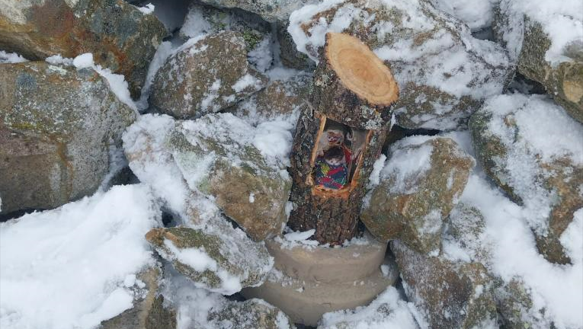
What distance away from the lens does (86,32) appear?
2416 mm

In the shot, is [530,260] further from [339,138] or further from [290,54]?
[290,54]

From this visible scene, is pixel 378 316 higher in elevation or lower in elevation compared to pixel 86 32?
lower

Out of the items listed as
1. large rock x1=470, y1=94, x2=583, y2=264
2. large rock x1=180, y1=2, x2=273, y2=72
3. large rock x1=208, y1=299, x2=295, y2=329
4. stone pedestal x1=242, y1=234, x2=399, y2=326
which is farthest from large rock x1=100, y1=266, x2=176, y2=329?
large rock x1=470, y1=94, x2=583, y2=264

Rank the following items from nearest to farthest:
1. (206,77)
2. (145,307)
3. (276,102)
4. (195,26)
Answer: (145,307) → (206,77) → (276,102) → (195,26)

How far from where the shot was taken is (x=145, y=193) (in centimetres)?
235

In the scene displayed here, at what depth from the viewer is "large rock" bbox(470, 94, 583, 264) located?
7.54ft

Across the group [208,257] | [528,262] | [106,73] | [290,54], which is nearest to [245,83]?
[290,54]

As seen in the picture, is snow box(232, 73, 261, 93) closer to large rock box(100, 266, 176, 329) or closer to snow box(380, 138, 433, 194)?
snow box(380, 138, 433, 194)

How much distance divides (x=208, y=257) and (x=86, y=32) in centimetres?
122

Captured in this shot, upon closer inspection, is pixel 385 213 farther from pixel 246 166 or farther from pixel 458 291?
pixel 246 166

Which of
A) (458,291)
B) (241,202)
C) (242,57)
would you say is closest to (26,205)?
(241,202)

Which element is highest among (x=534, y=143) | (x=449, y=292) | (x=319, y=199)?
(x=534, y=143)

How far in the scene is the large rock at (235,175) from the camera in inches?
90.1

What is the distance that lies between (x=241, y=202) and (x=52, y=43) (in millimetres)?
1117
